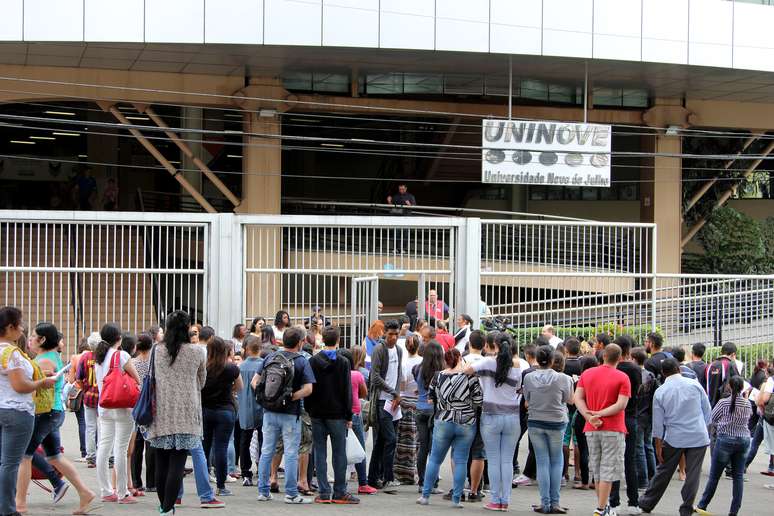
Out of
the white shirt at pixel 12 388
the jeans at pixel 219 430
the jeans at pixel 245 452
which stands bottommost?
the jeans at pixel 245 452

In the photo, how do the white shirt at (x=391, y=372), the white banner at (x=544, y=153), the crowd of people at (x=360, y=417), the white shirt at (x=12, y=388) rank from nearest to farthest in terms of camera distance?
the white shirt at (x=12, y=388)
the crowd of people at (x=360, y=417)
the white shirt at (x=391, y=372)
the white banner at (x=544, y=153)

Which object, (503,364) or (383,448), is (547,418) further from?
(383,448)

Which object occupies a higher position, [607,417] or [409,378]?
[409,378]

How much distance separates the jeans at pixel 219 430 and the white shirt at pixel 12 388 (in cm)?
208

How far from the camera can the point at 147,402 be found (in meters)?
8.99

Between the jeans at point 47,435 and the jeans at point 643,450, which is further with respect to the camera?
the jeans at point 643,450

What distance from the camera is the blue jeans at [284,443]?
10.5 m

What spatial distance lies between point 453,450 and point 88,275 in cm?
860

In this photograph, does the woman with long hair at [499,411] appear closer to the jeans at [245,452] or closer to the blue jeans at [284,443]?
the blue jeans at [284,443]

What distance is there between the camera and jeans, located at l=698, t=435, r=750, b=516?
34.6ft

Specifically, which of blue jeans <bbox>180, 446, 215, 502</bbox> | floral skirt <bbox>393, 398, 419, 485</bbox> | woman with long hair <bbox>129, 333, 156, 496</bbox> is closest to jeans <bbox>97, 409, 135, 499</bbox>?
woman with long hair <bbox>129, 333, 156, 496</bbox>

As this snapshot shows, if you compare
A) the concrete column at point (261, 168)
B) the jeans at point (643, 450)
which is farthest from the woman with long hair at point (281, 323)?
the concrete column at point (261, 168)

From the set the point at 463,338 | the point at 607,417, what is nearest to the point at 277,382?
the point at 607,417

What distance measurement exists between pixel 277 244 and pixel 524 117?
455 inches
